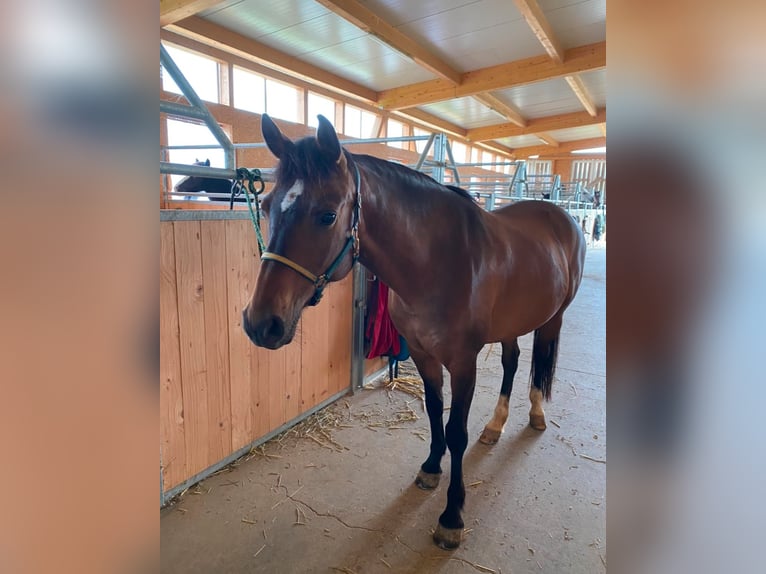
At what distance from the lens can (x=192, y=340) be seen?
1.51 metres

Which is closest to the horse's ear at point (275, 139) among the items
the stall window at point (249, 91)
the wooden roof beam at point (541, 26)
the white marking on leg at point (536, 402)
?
the white marking on leg at point (536, 402)

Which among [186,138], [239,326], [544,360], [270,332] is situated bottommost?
[544,360]

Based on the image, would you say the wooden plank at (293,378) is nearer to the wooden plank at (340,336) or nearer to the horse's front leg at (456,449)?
the wooden plank at (340,336)

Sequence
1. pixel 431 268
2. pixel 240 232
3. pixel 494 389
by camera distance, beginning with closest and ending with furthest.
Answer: pixel 431 268, pixel 240 232, pixel 494 389

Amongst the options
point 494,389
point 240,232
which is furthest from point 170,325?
point 494,389

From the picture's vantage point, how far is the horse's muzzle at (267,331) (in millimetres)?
972

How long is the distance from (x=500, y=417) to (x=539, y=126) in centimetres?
876

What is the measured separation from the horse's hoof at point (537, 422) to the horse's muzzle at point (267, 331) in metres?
1.51

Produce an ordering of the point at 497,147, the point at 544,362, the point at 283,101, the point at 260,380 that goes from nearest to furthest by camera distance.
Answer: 1. the point at 260,380
2. the point at 544,362
3. the point at 283,101
4. the point at 497,147

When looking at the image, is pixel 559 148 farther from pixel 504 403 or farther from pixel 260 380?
pixel 260 380

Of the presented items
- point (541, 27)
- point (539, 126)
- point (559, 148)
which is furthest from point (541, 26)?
point (559, 148)
